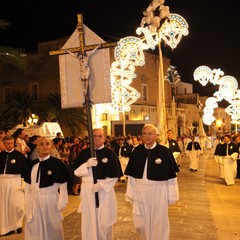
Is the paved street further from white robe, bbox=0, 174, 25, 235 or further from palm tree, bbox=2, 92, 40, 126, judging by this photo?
palm tree, bbox=2, 92, 40, 126

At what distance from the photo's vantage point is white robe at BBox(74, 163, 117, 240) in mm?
5340

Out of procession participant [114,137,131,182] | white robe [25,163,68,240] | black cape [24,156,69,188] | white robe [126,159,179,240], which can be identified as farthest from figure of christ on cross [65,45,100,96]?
procession participant [114,137,131,182]

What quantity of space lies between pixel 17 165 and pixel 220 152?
30.4 ft

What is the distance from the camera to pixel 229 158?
1415cm

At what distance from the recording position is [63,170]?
18.5ft

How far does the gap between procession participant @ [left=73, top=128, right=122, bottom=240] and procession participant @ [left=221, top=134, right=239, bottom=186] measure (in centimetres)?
889

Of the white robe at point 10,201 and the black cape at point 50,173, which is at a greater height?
the black cape at point 50,173

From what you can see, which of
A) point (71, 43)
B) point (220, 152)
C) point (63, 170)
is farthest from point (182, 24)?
point (63, 170)

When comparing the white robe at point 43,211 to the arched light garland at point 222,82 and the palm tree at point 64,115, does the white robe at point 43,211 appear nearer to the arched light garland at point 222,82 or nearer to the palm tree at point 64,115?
the arched light garland at point 222,82

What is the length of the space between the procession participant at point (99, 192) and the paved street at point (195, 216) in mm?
1390

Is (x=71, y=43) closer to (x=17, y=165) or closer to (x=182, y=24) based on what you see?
(x=17, y=165)

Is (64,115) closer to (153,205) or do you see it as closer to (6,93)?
(6,93)

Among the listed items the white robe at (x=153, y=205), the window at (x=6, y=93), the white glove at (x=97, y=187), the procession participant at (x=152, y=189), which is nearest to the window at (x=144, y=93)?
the window at (x=6, y=93)

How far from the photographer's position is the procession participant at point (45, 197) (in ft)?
17.9
